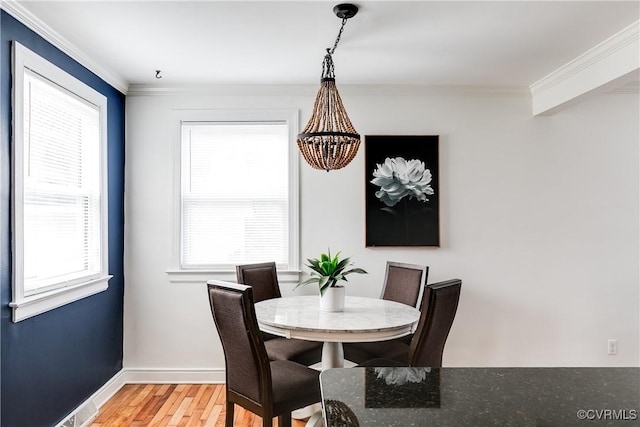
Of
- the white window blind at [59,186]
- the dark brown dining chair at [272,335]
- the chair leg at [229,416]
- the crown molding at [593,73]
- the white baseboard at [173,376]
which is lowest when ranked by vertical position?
the white baseboard at [173,376]

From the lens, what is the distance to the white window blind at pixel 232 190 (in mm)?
3613

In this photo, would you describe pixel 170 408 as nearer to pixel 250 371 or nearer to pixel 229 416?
pixel 229 416

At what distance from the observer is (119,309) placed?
139 inches

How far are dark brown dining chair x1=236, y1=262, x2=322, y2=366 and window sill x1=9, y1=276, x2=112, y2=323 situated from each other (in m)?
0.97

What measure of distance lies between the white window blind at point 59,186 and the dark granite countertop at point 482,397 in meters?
2.05

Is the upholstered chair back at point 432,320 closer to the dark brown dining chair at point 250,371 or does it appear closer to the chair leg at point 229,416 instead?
the dark brown dining chair at point 250,371

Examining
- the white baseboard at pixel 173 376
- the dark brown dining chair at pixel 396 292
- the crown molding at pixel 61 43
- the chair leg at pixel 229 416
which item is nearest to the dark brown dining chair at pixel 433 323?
the dark brown dining chair at pixel 396 292

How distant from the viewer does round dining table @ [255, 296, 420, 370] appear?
7.43 feet

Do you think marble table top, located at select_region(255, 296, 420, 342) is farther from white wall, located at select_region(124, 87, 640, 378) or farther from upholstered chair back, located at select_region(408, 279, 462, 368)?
white wall, located at select_region(124, 87, 640, 378)

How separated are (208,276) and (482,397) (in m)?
2.92

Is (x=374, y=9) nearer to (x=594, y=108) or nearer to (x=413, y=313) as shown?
(x=413, y=313)

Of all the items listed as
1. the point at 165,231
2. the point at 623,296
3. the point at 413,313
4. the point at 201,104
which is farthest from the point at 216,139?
the point at 623,296

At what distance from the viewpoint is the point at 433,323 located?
2.30 metres

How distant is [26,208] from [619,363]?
439cm
